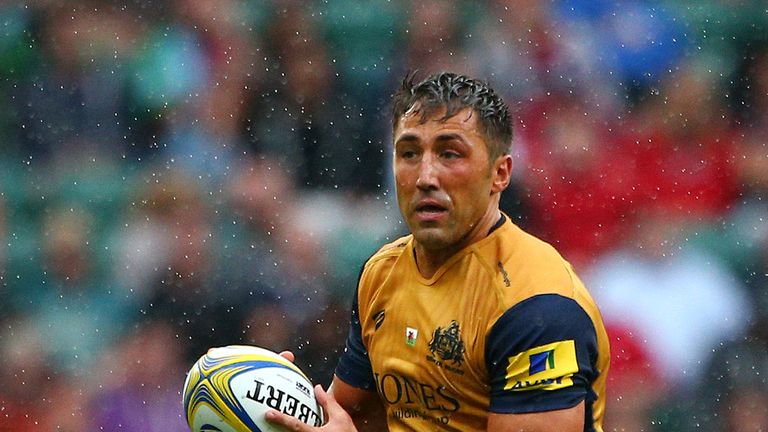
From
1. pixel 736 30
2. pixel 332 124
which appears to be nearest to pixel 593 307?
pixel 332 124

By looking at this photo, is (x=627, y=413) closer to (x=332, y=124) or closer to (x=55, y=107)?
(x=332, y=124)

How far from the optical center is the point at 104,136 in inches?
259

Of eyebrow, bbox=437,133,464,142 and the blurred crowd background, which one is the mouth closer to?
eyebrow, bbox=437,133,464,142

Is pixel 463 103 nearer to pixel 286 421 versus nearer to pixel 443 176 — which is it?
pixel 443 176

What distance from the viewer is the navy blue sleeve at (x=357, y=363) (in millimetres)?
4000

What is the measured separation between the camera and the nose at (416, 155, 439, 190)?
11.6ft

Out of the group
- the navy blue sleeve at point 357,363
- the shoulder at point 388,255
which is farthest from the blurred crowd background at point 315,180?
the shoulder at point 388,255

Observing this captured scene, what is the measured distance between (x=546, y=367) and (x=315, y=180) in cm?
318

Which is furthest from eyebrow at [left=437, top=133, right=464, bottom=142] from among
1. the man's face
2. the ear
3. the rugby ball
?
the rugby ball

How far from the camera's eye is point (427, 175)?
3.54 metres

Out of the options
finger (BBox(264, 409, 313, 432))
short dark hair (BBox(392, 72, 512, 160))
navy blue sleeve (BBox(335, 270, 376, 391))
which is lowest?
finger (BBox(264, 409, 313, 432))

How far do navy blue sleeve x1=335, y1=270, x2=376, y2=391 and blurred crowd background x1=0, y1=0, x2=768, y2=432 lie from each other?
2.05m

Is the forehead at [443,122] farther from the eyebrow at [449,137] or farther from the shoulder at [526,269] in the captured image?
the shoulder at [526,269]

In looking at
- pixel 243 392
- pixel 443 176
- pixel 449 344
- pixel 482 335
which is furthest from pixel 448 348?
pixel 243 392
